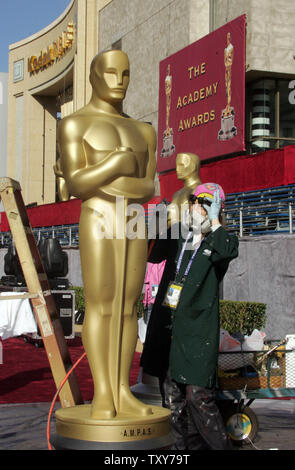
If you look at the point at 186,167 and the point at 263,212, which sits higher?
the point at 263,212

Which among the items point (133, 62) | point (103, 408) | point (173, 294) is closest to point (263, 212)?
point (173, 294)

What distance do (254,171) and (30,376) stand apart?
9806 mm

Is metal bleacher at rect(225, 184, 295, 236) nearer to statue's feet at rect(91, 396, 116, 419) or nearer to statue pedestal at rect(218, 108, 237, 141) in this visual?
statue pedestal at rect(218, 108, 237, 141)

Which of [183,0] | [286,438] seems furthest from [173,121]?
[286,438]

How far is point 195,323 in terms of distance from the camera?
13.6ft

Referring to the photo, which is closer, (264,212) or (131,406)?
(131,406)

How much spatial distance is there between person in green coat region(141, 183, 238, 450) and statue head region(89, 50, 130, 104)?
0.89 metres

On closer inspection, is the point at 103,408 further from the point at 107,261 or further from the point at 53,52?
the point at 53,52

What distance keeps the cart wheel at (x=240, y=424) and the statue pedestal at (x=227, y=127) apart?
1391 centimetres

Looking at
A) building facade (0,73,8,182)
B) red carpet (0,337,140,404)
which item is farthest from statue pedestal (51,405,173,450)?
building facade (0,73,8,182)

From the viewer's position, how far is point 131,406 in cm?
362
